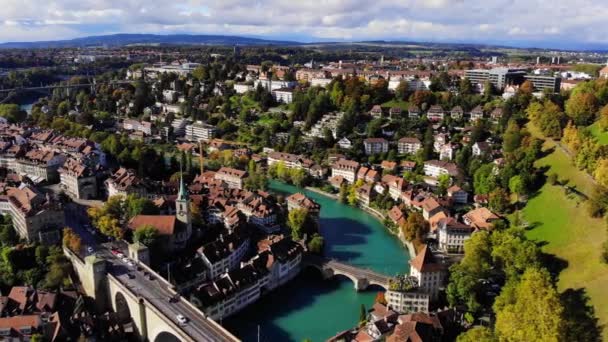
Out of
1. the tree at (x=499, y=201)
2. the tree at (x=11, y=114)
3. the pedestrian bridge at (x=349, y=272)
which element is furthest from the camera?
the tree at (x=11, y=114)

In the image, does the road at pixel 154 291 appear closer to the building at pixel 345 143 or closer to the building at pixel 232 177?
the building at pixel 232 177

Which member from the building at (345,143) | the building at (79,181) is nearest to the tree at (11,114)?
the building at (79,181)

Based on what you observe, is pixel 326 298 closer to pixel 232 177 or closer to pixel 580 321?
pixel 580 321

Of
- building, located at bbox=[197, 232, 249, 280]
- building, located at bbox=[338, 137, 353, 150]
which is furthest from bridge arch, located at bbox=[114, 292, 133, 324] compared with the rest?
building, located at bbox=[338, 137, 353, 150]

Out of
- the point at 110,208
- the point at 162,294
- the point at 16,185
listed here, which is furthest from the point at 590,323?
the point at 16,185

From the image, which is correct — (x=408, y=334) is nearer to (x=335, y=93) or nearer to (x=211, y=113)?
(x=335, y=93)
